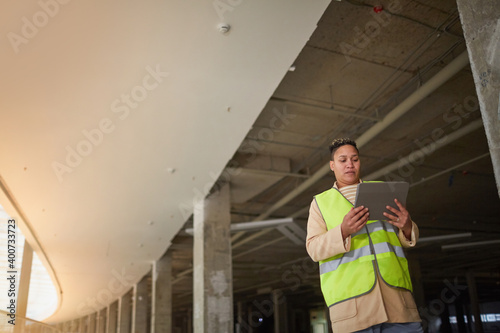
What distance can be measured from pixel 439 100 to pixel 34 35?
6364 mm

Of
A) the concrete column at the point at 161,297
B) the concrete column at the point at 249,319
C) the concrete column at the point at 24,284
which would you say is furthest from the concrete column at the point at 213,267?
the concrete column at the point at 249,319

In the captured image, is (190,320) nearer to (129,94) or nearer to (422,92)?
(422,92)

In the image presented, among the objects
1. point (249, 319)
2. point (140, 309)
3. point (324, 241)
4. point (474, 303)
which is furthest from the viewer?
point (249, 319)

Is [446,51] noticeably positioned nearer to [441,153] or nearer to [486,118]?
[441,153]

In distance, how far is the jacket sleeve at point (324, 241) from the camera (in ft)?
6.22

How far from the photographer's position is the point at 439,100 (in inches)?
296

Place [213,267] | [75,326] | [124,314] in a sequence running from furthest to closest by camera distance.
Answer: [75,326] → [124,314] → [213,267]

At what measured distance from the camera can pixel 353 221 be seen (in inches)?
73.9

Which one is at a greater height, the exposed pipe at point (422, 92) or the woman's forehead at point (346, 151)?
the exposed pipe at point (422, 92)

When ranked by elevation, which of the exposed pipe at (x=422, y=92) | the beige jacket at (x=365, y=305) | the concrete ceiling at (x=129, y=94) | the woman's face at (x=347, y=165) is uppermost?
the exposed pipe at (x=422, y=92)

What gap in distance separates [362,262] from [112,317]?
25.4m

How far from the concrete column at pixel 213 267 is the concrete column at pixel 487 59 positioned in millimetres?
6332

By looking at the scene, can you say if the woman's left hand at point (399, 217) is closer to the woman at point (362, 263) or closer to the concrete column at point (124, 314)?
the woman at point (362, 263)

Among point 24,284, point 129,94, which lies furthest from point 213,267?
point 24,284
